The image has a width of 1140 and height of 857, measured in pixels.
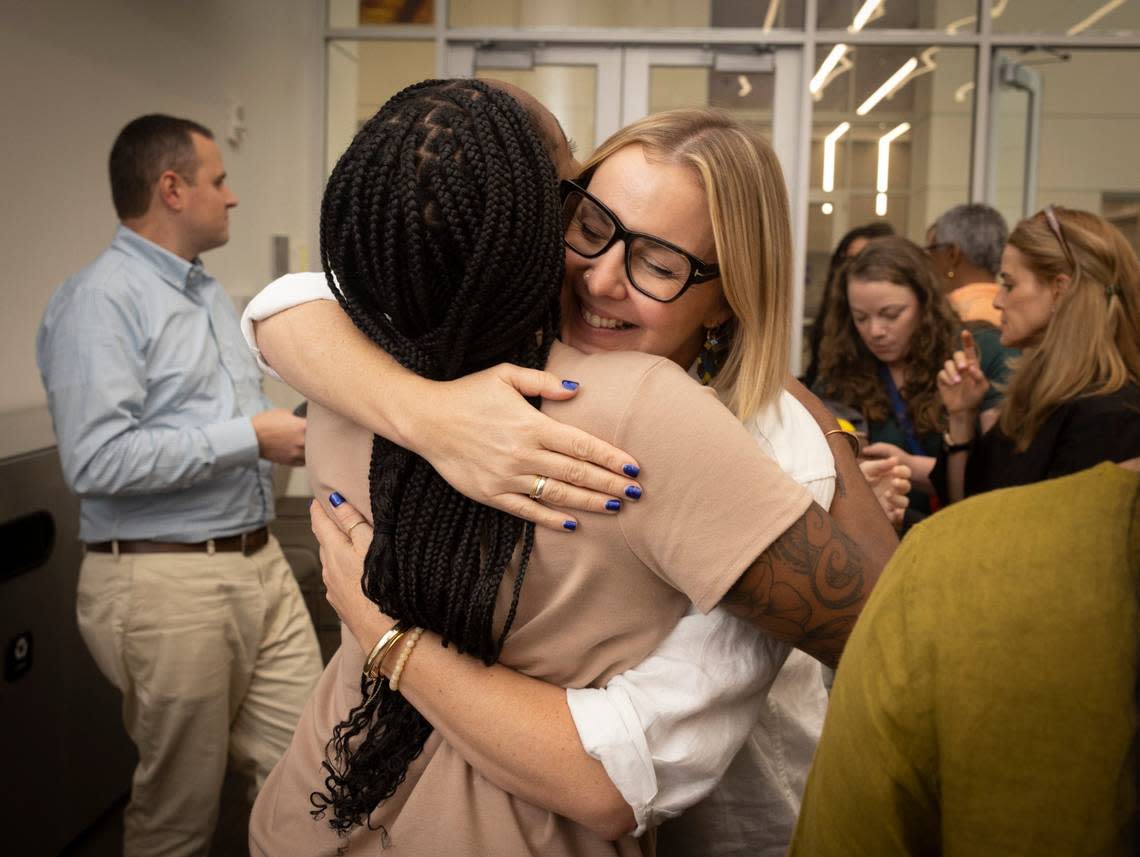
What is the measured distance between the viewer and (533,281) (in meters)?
0.96

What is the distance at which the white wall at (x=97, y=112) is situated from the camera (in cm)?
305

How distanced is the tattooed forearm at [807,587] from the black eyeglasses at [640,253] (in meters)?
0.37

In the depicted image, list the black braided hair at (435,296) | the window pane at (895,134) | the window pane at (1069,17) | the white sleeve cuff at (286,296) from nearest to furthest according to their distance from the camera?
the black braided hair at (435,296), the white sleeve cuff at (286,296), the window pane at (1069,17), the window pane at (895,134)

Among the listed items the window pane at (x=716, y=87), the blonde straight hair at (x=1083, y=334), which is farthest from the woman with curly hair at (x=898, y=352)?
the window pane at (x=716, y=87)

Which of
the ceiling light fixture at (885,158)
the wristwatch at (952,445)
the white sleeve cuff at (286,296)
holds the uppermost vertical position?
the ceiling light fixture at (885,158)

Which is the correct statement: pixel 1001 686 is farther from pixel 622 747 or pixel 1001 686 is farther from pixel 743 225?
pixel 743 225

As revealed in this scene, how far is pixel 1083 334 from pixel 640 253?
1.80 metres

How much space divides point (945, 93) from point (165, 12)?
4.48m

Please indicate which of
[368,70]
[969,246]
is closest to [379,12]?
[368,70]

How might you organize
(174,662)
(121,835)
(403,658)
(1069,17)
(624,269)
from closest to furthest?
(403,658)
(624,269)
(174,662)
(121,835)
(1069,17)

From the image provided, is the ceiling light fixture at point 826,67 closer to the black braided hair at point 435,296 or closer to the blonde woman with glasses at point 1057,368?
the blonde woman with glasses at point 1057,368

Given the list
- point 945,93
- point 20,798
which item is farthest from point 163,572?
point 945,93

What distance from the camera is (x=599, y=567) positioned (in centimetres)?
97

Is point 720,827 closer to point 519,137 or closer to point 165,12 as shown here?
point 519,137
